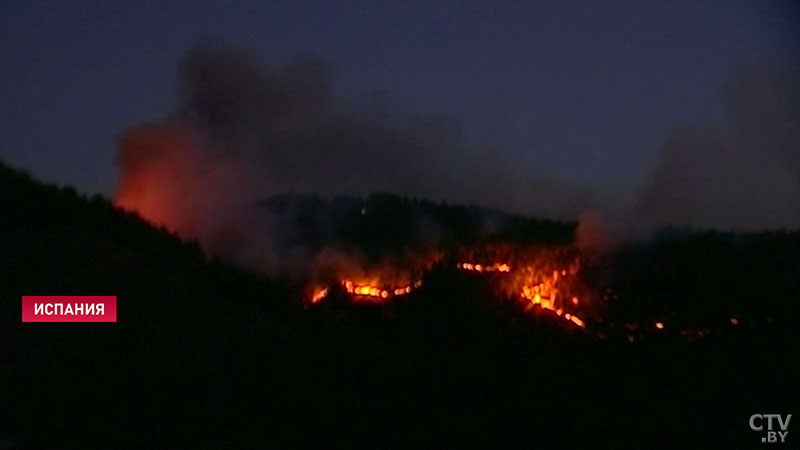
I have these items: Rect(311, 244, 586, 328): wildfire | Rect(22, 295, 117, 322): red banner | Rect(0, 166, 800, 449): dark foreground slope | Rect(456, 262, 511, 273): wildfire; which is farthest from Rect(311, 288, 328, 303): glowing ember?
Rect(22, 295, 117, 322): red banner

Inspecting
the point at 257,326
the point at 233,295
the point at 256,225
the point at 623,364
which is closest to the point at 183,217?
the point at 256,225

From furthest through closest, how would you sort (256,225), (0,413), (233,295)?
1. (256,225)
2. (233,295)
3. (0,413)

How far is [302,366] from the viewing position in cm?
988

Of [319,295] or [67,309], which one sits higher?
[319,295]

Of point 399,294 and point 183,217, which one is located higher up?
point 183,217

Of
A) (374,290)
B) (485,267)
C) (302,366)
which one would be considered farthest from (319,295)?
(302,366)

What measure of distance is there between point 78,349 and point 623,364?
434 centimetres

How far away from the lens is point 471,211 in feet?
45.6

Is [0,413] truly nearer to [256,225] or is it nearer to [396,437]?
[396,437]

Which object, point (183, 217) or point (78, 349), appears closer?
point (78, 349)

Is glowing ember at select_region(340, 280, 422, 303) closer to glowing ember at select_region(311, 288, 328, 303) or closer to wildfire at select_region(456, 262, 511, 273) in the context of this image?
glowing ember at select_region(311, 288, 328, 303)

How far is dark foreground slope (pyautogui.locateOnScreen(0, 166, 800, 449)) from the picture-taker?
911 centimetres

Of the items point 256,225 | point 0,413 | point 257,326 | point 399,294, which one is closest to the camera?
point 0,413

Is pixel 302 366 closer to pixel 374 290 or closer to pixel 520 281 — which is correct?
pixel 374 290
